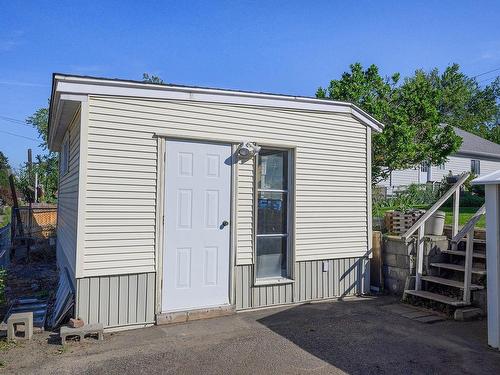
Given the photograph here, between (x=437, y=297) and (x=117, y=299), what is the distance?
415cm

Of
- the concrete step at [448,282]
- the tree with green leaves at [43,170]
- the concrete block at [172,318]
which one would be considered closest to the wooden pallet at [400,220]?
the concrete step at [448,282]

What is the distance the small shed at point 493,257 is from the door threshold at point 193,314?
3.01 metres

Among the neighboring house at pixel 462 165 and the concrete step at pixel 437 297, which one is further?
the neighboring house at pixel 462 165

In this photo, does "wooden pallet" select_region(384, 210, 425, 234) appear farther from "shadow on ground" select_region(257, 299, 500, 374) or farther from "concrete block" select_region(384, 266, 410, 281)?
"shadow on ground" select_region(257, 299, 500, 374)

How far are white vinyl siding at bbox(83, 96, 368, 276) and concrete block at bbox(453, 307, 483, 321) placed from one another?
1.76 meters

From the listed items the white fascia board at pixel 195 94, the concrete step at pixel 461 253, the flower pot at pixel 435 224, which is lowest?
the concrete step at pixel 461 253

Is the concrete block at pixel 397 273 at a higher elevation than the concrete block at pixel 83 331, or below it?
higher

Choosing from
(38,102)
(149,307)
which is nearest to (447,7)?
(149,307)

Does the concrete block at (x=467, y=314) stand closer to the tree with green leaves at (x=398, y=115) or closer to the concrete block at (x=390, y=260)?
the concrete block at (x=390, y=260)

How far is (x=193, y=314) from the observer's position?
17.1 feet

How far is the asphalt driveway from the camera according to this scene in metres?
3.71

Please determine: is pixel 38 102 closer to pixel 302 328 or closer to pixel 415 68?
pixel 302 328

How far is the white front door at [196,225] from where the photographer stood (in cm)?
Answer: 514

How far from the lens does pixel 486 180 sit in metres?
4.17
